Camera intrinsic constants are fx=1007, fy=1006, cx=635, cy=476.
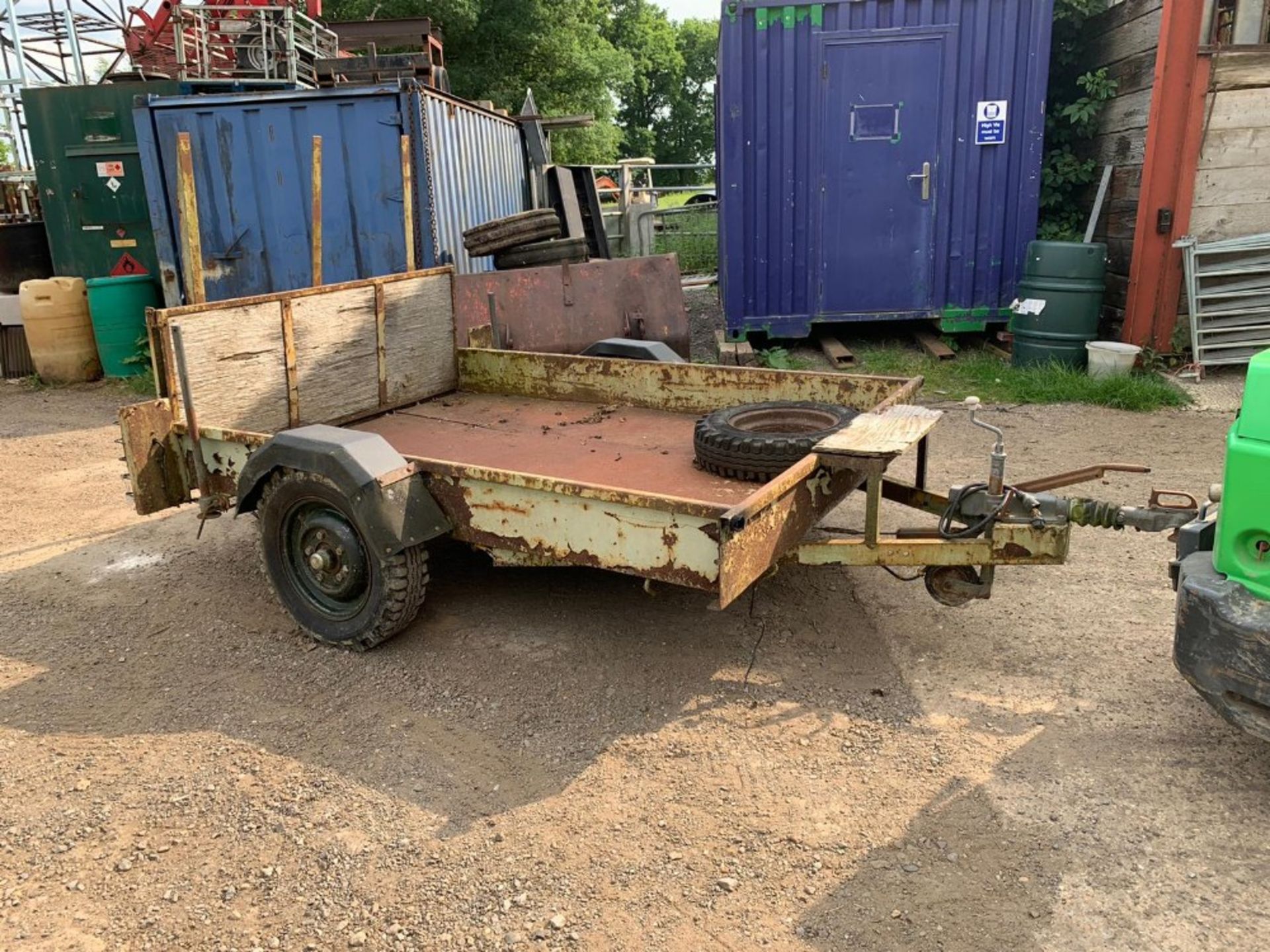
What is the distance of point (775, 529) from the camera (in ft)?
11.2

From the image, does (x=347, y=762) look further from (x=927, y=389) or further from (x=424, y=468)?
(x=927, y=389)

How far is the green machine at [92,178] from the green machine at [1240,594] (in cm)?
1084

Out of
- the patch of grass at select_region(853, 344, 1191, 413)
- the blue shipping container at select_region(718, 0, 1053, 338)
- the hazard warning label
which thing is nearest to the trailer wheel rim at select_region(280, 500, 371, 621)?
the patch of grass at select_region(853, 344, 1191, 413)

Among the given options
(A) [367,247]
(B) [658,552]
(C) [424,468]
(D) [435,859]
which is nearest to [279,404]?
(C) [424,468]

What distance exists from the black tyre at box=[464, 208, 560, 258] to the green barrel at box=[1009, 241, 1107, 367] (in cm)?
425

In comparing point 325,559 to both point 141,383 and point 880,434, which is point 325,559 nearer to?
point 880,434

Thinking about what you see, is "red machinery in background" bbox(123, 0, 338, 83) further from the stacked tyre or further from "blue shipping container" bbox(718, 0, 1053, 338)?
"blue shipping container" bbox(718, 0, 1053, 338)

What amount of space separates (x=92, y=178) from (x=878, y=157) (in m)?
8.25

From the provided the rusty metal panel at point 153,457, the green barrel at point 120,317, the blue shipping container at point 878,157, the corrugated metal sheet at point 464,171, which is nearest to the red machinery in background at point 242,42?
the corrugated metal sheet at point 464,171

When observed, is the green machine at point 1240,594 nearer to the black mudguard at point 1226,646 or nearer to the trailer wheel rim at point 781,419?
the black mudguard at point 1226,646

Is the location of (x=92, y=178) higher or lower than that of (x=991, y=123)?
lower

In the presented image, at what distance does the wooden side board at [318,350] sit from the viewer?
463 centimetres

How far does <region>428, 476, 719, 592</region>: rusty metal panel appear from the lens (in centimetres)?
332

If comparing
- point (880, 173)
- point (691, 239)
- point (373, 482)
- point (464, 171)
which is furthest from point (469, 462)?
point (691, 239)
